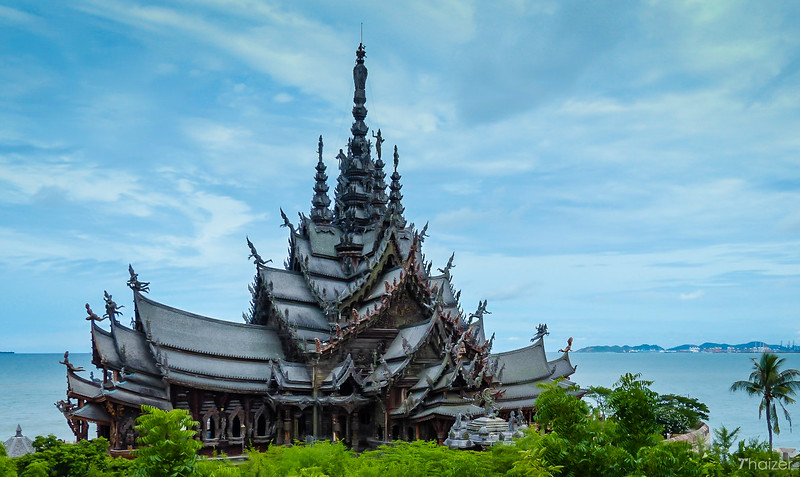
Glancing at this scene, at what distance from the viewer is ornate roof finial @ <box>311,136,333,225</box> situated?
4421cm

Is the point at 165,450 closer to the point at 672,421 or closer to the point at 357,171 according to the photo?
the point at 357,171

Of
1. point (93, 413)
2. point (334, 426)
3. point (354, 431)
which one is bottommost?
point (354, 431)

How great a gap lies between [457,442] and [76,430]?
15342mm

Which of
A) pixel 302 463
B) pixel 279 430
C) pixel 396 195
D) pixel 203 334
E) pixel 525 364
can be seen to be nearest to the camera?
pixel 302 463

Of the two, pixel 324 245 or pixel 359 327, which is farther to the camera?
pixel 324 245

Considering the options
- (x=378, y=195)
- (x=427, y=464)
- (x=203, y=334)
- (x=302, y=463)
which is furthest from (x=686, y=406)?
(x=302, y=463)

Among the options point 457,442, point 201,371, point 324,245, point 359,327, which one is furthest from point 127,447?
point 324,245

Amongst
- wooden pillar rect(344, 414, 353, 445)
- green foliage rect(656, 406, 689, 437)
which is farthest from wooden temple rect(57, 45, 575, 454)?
green foliage rect(656, 406, 689, 437)

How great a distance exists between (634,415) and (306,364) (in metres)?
19.6

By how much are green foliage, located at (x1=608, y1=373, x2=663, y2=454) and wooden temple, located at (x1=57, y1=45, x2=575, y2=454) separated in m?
13.1

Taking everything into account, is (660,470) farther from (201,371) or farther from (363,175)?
(363,175)

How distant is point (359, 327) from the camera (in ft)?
108

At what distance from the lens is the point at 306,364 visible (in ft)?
105

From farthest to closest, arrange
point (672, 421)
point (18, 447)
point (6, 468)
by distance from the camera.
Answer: point (672, 421) < point (18, 447) < point (6, 468)
